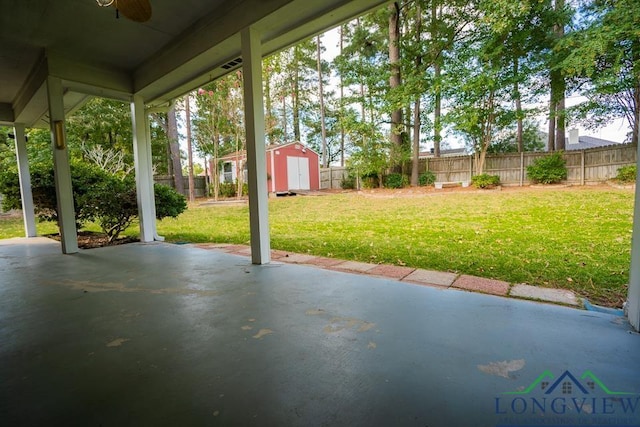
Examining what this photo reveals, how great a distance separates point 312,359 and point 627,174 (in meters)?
10.5

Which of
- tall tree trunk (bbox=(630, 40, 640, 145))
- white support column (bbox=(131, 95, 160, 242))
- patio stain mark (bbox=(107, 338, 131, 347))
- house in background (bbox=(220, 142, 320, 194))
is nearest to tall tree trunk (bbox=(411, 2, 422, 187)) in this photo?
tall tree trunk (bbox=(630, 40, 640, 145))

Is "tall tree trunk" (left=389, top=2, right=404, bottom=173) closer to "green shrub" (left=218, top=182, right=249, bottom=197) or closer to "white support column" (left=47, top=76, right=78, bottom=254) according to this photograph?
"green shrub" (left=218, top=182, right=249, bottom=197)

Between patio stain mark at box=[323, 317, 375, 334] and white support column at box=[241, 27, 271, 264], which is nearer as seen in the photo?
patio stain mark at box=[323, 317, 375, 334]

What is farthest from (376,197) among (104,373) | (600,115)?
(104,373)

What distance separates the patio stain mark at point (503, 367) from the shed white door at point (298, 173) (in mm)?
14081

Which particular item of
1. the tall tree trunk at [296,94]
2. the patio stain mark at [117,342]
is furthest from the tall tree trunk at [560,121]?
the tall tree trunk at [296,94]

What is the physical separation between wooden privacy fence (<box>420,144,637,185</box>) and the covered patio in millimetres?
9874

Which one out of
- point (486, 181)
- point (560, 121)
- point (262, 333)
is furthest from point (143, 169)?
point (560, 121)

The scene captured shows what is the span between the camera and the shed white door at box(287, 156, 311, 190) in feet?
49.6

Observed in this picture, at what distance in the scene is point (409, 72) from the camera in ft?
36.7

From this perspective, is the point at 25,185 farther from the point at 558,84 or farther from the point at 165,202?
the point at 558,84

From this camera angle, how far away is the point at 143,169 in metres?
5.02

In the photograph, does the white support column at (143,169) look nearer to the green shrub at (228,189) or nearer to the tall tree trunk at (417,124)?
the tall tree trunk at (417,124)

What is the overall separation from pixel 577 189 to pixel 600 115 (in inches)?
173
